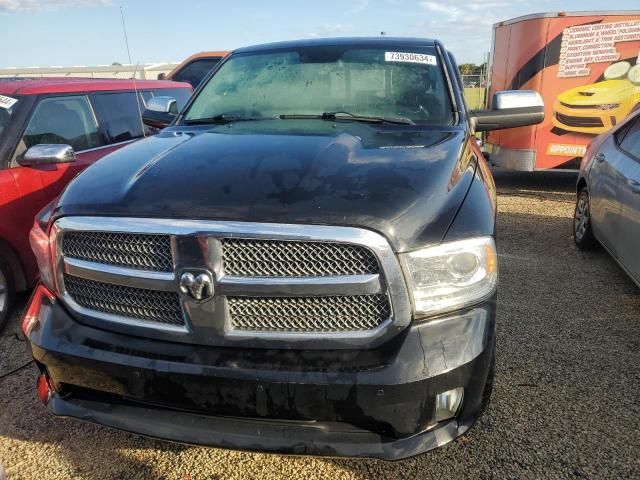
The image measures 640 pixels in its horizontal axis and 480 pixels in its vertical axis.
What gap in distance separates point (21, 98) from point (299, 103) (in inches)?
94.1

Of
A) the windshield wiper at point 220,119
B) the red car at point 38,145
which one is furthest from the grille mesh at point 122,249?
the red car at point 38,145

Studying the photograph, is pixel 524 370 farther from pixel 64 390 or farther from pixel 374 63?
pixel 64 390

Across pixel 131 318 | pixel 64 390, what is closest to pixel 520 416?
pixel 131 318

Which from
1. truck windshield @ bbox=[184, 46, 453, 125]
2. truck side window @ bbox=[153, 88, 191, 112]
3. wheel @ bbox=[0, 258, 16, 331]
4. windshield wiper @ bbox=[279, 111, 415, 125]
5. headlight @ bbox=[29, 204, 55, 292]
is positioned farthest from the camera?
truck side window @ bbox=[153, 88, 191, 112]

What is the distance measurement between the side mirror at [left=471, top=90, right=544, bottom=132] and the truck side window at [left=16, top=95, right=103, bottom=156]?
3.26 m

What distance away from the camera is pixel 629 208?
13.6ft

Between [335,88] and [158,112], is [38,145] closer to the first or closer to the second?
[158,112]

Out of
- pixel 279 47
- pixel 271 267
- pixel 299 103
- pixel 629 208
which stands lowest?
pixel 629 208

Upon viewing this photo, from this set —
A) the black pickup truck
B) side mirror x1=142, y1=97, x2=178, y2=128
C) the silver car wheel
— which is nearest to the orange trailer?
the silver car wheel

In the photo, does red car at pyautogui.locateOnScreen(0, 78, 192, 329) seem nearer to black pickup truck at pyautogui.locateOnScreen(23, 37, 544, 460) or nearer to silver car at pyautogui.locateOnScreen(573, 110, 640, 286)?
black pickup truck at pyautogui.locateOnScreen(23, 37, 544, 460)

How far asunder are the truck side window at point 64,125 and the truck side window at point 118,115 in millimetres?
120

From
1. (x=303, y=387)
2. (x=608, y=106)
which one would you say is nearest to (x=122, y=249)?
(x=303, y=387)

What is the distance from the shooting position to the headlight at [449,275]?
72.1 inches

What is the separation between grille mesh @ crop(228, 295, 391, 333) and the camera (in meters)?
1.85
